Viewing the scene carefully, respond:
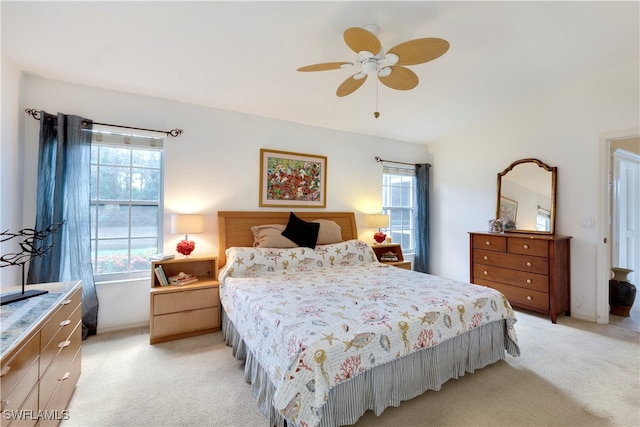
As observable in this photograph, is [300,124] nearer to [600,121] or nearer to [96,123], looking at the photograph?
[96,123]

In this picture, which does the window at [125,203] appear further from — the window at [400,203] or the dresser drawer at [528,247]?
the dresser drawer at [528,247]

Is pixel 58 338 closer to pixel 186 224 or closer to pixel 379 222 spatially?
pixel 186 224

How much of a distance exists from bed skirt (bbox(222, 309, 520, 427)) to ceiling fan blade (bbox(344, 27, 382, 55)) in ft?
6.64

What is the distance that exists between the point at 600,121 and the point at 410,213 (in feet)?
8.96

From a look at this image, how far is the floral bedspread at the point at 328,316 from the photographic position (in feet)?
4.72

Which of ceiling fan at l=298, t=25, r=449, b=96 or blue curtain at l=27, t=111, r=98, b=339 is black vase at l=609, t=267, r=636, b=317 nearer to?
ceiling fan at l=298, t=25, r=449, b=96

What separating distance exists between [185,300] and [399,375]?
2.16m

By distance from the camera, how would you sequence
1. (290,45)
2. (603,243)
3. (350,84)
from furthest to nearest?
(603,243) < (290,45) < (350,84)

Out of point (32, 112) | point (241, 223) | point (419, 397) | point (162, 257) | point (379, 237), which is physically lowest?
point (419, 397)

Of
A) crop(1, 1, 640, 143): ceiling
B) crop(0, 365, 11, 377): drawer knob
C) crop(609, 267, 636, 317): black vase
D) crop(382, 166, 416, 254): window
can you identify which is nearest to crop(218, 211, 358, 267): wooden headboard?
crop(1, 1, 640, 143): ceiling

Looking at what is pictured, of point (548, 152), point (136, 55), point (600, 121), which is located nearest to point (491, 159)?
point (548, 152)

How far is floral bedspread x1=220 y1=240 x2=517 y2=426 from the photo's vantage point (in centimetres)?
144

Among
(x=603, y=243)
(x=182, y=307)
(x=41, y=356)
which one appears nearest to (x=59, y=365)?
(x=41, y=356)

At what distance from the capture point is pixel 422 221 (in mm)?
5070
